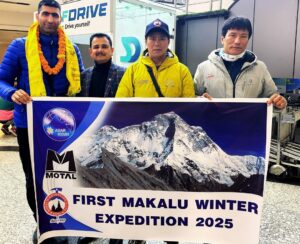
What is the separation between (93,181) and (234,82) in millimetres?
933

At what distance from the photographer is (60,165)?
5.80ft

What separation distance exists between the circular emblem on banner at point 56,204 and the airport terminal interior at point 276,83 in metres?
0.62

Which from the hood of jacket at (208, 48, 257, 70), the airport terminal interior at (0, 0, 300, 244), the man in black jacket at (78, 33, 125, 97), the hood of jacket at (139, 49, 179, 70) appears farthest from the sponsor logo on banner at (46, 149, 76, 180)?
the hood of jacket at (208, 48, 257, 70)

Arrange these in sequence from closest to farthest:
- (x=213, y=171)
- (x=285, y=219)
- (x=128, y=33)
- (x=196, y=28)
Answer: (x=213, y=171) → (x=285, y=219) → (x=128, y=33) → (x=196, y=28)

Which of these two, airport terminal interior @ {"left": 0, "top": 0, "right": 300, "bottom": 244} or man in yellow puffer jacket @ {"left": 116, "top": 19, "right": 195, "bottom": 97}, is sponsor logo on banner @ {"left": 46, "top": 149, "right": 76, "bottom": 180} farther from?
airport terminal interior @ {"left": 0, "top": 0, "right": 300, "bottom": 244}

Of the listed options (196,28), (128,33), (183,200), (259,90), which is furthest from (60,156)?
(196,28)

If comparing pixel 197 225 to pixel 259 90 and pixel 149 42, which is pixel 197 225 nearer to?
pixel 259 90

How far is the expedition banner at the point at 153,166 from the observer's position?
167 cm

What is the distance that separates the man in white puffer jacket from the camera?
187 cm

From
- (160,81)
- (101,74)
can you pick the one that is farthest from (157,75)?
(101,74)

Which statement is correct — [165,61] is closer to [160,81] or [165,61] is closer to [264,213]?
[160,81]

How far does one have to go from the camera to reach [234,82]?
191 cm

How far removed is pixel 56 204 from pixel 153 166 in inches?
21.7

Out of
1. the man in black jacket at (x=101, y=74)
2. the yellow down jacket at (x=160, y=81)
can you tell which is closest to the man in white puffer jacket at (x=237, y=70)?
the yellow down jacket at (x=160, y=81)
